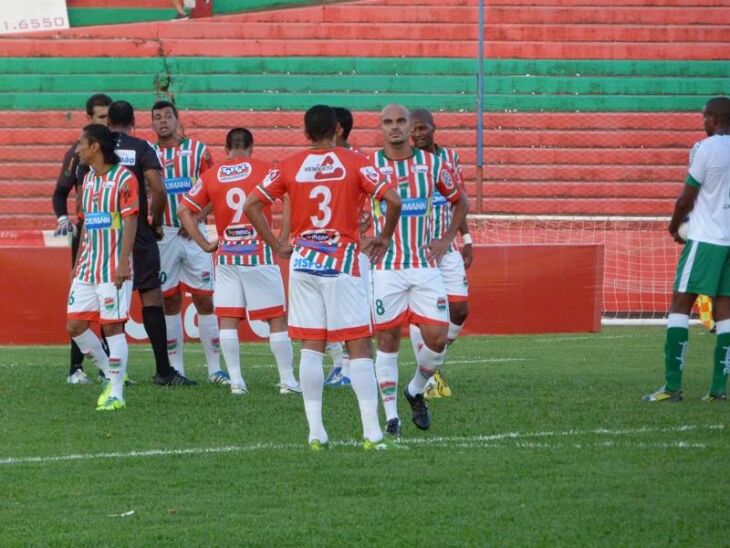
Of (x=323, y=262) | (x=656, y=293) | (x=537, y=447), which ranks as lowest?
(x=656, y=293)

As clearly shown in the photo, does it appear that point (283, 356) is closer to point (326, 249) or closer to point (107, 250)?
point (107, 250)

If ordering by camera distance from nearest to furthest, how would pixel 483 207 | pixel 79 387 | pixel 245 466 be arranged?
pixel 245 466
pixel 79 387
pixel 483 207

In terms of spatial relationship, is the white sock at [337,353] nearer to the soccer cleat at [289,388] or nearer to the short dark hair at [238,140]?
the soccer cleat at [289,388]

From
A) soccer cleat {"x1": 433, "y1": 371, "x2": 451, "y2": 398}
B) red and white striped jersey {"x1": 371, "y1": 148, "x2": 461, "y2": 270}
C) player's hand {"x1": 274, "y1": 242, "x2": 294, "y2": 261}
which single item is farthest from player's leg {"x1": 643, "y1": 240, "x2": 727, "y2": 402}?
player's hand {"x1": 274, "y1": 242, "x2": 294, "y2": 261}

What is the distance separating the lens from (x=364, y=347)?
313 inches

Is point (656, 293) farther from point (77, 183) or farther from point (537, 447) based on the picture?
point (537, 447)

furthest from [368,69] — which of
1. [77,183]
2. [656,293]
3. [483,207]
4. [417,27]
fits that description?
[77,183]

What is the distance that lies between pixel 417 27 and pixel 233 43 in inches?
138

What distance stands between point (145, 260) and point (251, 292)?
98 cm

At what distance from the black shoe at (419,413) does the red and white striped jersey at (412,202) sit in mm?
823

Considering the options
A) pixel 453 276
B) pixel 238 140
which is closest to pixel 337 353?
pixel 453 276

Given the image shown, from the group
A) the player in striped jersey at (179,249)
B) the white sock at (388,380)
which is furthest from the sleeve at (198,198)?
the white sock at (388,380)

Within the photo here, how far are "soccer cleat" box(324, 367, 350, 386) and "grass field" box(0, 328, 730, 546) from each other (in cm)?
51

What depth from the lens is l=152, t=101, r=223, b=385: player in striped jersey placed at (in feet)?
39.8
